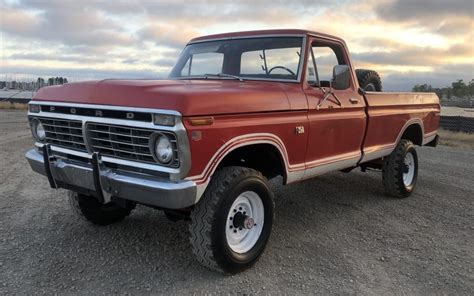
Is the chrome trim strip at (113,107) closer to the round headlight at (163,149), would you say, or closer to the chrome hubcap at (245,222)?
the round headlight at (163,149)

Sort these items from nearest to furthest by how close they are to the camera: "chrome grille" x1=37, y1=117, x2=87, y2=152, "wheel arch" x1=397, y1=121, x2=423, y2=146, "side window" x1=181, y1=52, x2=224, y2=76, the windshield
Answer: "chrome grille" x1=37, y1=117, x2=87, y2=152, the windshield, "side window" x1=181, y1=52, x2=224, y2=76, "wheel arch" x1=397, y1=121, x2=423, y2=146

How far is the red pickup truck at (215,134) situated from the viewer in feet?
10.9

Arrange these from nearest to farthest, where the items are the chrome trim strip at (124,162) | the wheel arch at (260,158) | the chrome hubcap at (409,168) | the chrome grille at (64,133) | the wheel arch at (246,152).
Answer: the chrome trim strip at (124,162)
the wheel arch at (246,152)
the chrome grille at (64,133)
the wheel arch at (260,158)
the chrome hubcap at (409,168)

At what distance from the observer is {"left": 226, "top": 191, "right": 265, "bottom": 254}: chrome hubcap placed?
12.7 ft

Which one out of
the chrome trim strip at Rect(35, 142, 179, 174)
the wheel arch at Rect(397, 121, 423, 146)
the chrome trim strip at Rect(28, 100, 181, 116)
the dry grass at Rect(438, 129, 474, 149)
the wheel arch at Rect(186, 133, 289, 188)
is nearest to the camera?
the chrome trim strip at Rect(28, 100, 181, 116)

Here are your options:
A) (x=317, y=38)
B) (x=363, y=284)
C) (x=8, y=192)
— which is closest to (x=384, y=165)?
(x=317, y=38)

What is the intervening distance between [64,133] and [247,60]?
2136 mm

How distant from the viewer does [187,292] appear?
349 cm

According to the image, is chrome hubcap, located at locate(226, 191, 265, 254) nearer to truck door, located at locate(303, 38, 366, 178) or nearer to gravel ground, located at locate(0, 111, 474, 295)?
gravel ground, located at locate(0, 111, 474, 295)

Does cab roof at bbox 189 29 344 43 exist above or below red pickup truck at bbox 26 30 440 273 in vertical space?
above

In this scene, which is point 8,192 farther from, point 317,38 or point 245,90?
point 317,38

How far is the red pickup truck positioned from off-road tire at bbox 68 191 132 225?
0.05 ft

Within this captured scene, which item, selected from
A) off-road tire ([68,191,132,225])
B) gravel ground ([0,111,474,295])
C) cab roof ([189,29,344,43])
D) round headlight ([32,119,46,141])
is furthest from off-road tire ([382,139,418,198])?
round headlight ([32,119,46,141])

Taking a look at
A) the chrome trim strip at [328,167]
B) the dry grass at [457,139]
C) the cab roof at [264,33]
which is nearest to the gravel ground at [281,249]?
the chrome trim strip at [328,167]
